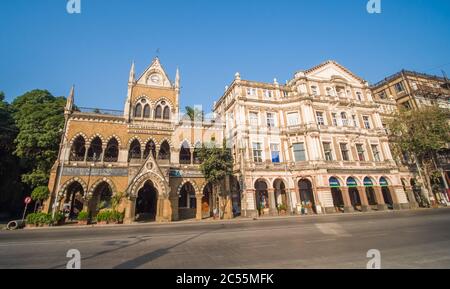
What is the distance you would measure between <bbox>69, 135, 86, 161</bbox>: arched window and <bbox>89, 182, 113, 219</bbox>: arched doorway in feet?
12.7

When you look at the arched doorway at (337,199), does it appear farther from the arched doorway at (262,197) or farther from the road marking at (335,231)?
the road marking at (335,231)

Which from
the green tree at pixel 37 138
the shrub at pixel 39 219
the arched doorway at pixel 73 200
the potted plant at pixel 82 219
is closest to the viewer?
the shrub at pixel 39 219

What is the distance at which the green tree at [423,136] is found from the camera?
1141 inches

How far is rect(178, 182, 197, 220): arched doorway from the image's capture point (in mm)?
25703

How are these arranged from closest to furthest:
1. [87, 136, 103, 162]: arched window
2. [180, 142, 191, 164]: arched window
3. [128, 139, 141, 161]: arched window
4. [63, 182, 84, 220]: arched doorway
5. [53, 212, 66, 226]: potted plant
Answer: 1. [53, 212, 66, 226]: potted plant
2. [63, 182, 84, 220]: arched doorway
3. [87, 136, 103, 162]: arched window
4. [128, 139, 141, 161]: arched window
5. [180, 142, 191, 164]: arched window

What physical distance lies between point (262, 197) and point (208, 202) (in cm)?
747

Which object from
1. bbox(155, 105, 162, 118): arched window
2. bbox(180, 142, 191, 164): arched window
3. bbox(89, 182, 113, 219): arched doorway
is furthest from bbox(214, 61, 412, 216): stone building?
bbox(89, 182, 113, 219): arched doorway

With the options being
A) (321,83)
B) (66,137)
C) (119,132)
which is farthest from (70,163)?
(321,83)

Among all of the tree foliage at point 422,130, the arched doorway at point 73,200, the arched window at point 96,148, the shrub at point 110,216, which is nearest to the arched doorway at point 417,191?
the tree foliage at point 422,130

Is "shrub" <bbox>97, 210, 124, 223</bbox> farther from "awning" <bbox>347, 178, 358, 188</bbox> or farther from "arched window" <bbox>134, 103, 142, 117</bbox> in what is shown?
"awning" <bbox>347, 178, 358, 188</bbox>

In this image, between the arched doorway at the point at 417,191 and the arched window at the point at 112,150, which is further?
the arched doorway at the point at 417,191

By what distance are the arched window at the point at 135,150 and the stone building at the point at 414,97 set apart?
38.8 m

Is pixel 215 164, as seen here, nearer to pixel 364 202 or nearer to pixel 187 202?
pixel 187 202
